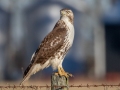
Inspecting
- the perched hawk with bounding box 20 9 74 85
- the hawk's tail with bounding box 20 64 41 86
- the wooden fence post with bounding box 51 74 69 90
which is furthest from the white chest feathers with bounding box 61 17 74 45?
the wooden fence post with bounding box 51 74 69 90

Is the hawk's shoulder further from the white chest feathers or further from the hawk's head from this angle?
the hawk's head

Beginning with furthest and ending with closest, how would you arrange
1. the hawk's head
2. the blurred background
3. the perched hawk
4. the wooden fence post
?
1. the blurred background
2. the hawk's head
3. the perched hawk
4. the wooden fence post

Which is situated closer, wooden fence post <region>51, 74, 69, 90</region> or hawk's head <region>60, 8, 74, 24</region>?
wooden fence post <region>51, 74, 69, 90</region>

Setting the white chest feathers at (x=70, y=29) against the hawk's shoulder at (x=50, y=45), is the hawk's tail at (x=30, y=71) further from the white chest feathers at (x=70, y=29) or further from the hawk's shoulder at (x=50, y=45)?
the white chest feathers at (x=70, y=29)

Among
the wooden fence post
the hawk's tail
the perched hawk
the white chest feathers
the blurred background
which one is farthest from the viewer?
the blurred background

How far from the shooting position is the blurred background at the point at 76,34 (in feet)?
123

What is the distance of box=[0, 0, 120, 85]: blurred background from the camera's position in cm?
3759

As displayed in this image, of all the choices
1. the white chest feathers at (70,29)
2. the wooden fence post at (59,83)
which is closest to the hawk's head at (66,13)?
the white chest feathers at (70,29)

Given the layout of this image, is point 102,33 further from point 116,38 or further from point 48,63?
point 48,63

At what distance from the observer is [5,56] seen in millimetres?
39312

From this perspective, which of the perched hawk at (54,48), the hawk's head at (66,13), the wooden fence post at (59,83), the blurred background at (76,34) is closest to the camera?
the wooden fence post at (59,83)

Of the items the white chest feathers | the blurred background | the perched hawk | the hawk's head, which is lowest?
the perched hawk

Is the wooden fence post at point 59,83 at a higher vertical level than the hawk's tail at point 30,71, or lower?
lower

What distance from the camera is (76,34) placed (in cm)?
3953
